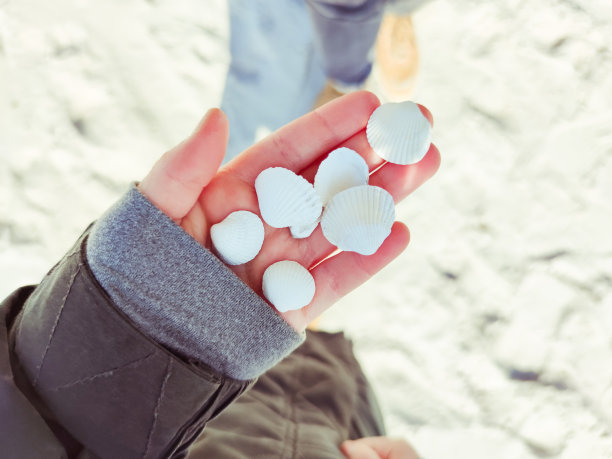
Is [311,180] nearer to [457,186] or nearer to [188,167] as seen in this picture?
→ [188,167]

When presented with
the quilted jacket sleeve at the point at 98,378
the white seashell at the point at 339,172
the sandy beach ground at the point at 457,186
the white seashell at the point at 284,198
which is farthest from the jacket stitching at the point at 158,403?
the sandy beach ground at the point at 457,186

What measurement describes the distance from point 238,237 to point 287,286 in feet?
0.36

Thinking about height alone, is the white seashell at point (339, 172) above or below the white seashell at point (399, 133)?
below

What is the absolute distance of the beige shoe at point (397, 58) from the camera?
50.1 inches

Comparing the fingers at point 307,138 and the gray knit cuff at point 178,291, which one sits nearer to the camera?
the gray knit cuff at point 178,291

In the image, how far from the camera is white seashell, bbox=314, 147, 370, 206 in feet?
2.85

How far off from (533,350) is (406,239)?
1.72ft

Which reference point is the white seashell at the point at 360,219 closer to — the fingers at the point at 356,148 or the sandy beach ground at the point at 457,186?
the fingers at the point at 356,148

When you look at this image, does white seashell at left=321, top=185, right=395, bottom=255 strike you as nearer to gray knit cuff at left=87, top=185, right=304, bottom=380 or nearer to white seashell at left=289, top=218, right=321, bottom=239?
white seashell at left=289, top=218, right=321, bottom=239

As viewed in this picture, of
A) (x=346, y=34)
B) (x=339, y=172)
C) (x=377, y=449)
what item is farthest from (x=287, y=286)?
(x=346, y=34)

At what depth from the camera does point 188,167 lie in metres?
0.68

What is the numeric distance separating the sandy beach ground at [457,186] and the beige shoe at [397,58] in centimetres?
4

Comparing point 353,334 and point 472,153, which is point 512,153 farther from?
point 353,334

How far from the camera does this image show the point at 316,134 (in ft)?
2.90
